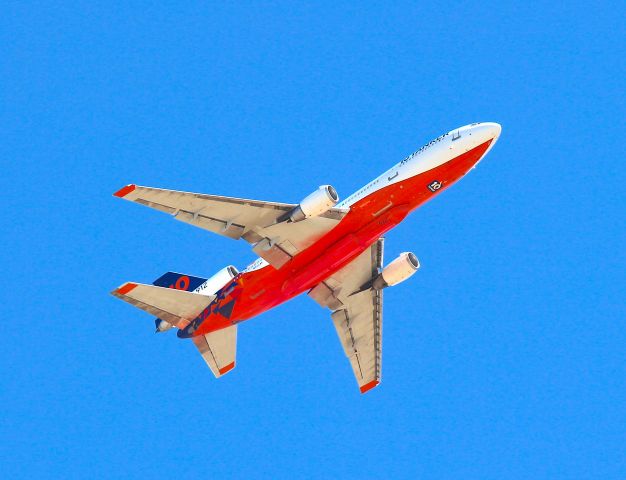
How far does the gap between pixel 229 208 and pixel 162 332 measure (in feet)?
39.5

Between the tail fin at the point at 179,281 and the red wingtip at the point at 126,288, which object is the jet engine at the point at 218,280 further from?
the red wingtip at the point at 126,288

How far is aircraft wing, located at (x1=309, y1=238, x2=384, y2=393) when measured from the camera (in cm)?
7025

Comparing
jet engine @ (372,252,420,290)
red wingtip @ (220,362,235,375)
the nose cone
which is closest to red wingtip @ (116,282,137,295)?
red wingtip @ (220,362,235,375)

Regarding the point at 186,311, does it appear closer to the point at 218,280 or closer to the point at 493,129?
the point at 218,280

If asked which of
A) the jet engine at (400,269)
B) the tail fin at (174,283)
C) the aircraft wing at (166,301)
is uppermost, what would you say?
the tail fin at (174,283)

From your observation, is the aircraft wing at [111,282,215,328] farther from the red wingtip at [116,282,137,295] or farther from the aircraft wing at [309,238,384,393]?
the aircraft wing at [309,238,384,393]

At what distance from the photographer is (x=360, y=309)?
73000 millimetres

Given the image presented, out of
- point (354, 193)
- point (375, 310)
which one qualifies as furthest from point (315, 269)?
point (375, 310)

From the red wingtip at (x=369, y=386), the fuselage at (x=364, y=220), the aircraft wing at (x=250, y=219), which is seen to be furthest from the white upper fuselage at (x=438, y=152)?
the red wingtip at (x=369, y=386)

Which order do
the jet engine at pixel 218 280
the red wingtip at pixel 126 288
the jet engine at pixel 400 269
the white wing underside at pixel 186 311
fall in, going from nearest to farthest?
the red wingtip at pixel 126 288
the white wing underside at pixel 186 311
the jet engine at pixel 218 280
the jet engine at pixel 400 269

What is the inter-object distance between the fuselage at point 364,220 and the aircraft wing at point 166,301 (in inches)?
36.5

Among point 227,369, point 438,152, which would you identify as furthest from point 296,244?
point 227,369

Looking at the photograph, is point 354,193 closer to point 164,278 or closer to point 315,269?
point 315,269

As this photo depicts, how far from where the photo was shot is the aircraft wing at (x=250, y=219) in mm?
60438
